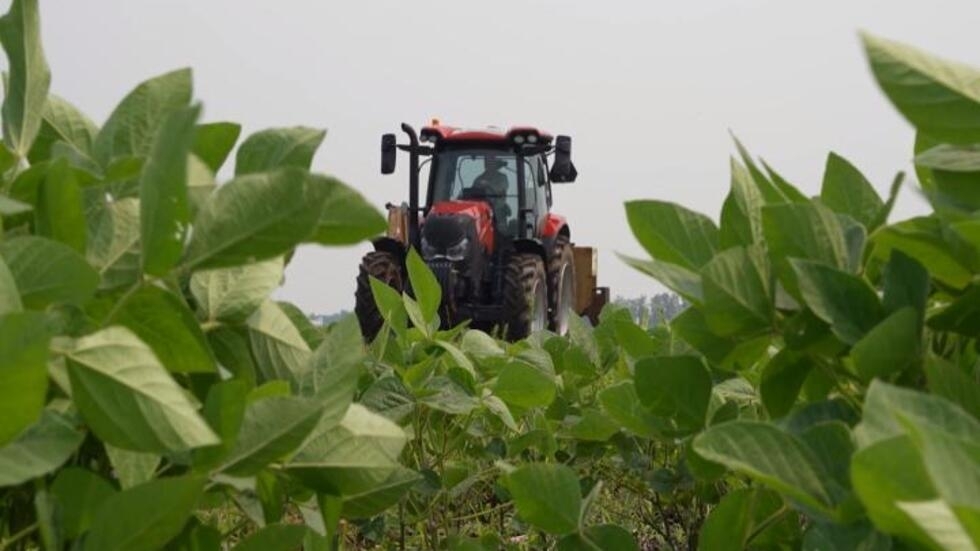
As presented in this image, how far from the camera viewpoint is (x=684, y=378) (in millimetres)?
733

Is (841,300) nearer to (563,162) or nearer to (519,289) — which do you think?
(519,289)

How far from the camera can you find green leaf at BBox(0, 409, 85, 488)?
0.47 metres

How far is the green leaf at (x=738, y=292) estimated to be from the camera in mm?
612

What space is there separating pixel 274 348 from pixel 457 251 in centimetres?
917

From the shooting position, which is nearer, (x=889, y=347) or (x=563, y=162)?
(x=889, y=347)

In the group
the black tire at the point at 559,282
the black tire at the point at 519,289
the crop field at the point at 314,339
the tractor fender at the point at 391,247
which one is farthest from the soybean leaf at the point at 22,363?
the black tire at the point at 559,282

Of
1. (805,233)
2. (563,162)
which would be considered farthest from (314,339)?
(563,162)

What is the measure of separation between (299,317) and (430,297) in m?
0.44

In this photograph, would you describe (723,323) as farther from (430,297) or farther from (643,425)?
(430,297)

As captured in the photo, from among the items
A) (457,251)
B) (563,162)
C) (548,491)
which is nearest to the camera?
(548,491)

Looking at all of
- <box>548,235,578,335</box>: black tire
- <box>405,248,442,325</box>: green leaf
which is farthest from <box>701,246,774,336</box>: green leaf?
<box>548,235,578,335</box>: black tire

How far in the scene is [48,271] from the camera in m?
0.50

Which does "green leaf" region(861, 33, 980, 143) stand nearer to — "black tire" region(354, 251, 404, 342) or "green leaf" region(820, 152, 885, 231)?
"green leaf" region(820, 152, 885, 231)

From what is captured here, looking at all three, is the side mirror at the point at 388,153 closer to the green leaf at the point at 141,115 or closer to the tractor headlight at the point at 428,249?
the tractor headlight at the point at 428,249
